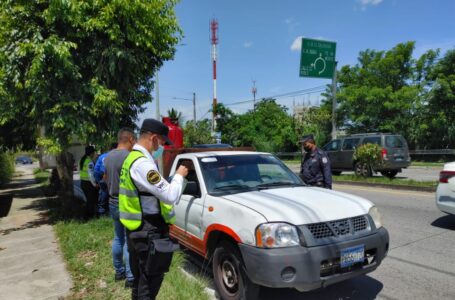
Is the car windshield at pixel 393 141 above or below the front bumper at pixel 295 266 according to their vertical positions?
above

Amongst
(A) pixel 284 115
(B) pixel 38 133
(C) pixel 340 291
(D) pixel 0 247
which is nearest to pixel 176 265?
(C) pixel 340 291

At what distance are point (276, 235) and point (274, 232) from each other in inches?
1.3

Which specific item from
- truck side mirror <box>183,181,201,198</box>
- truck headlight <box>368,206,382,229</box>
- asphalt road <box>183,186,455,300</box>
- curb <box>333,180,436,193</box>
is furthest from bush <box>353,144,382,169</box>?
truck side mirror <box>183,181,201,198</box>

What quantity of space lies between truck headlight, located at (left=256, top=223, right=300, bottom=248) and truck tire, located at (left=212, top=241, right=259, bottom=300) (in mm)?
392

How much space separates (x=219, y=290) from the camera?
412 cm

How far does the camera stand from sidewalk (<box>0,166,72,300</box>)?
15.5 feet

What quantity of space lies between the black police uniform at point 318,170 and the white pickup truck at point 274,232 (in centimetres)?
181

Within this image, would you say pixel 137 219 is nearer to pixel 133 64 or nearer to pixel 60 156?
pixel 133 64

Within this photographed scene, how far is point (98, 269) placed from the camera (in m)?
5.23

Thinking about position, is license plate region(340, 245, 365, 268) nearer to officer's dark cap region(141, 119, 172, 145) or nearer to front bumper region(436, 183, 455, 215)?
officer's dark cap region(141, 119, 172, 145)

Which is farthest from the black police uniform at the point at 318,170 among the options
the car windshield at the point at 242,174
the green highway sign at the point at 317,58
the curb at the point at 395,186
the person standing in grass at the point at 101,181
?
the green highway sign at the point at 317,58

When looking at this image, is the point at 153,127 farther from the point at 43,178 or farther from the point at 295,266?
the point at 43,178

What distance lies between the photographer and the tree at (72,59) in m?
7.23

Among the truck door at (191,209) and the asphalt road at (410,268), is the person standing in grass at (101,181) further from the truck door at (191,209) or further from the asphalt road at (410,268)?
the asphalt road at (410,268)
